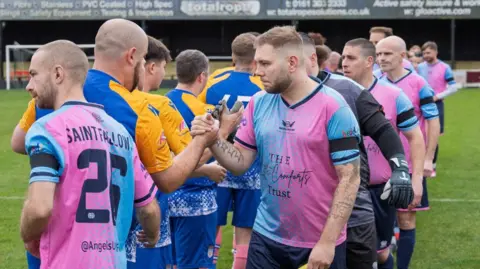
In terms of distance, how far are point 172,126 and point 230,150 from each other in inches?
17.6

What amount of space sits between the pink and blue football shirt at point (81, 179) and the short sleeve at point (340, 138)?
128 cm

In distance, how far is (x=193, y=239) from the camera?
6.36 meters

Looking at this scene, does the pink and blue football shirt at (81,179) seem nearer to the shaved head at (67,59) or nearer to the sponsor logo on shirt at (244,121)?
the shaved head at (67,59)

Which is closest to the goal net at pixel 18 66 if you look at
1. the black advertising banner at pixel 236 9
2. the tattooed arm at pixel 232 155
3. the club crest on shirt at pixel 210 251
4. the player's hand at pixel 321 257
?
the black advertising banner at pixel 236 9

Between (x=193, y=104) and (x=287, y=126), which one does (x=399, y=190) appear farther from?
(x=193, y=104)

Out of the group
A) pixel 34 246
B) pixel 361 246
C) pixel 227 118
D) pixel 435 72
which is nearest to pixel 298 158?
pixel 227 118

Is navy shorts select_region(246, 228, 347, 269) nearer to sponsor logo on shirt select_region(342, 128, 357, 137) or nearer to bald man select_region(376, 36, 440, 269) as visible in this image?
sponsor logo on shirt select_region(342, 128, 357, 137)

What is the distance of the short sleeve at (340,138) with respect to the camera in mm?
4504

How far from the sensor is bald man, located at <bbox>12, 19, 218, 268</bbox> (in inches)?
163

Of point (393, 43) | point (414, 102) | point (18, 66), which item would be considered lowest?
point (18, 66)

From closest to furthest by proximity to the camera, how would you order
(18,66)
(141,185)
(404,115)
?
(141,185), (404,115), (18,66)

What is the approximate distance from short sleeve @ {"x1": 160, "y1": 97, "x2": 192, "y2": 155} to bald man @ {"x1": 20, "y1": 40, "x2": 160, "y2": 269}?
3.90 ft

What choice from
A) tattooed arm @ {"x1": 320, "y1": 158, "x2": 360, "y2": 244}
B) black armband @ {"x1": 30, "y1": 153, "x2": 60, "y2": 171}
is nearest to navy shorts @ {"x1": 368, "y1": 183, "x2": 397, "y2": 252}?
tattooed arm @ {"x1": 320, "y1": 158, "x2": 360, "y2": 244}

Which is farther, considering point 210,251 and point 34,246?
point 210,251
